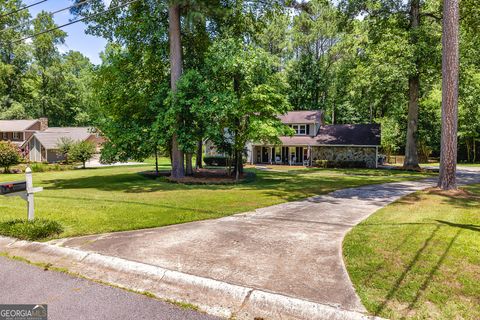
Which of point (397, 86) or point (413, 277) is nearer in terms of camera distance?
point (413, 277)

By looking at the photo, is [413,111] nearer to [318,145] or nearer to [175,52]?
[318,145]

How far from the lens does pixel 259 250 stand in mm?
6121

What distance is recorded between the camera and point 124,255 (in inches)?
229

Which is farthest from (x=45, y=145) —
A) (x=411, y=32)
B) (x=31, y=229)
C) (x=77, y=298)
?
(x=77, y=298)

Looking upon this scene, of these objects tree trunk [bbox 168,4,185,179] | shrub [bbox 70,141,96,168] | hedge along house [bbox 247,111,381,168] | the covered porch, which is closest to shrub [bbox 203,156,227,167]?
hedge along house [bbox 247,111,381,168]

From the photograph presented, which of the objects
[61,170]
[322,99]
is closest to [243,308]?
[61,170]

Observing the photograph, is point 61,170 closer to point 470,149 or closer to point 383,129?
point 383,129

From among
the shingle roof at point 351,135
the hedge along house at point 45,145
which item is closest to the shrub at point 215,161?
the shingle roof at point 351,135

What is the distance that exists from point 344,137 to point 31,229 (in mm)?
33253

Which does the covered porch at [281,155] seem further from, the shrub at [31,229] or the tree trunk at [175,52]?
the shrub at [31,229]

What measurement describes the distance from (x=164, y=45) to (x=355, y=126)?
24684mm

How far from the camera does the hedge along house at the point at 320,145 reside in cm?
3391

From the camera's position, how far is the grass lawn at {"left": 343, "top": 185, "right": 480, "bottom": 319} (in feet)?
12.8

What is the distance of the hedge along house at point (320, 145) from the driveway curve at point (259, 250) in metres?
24.3
